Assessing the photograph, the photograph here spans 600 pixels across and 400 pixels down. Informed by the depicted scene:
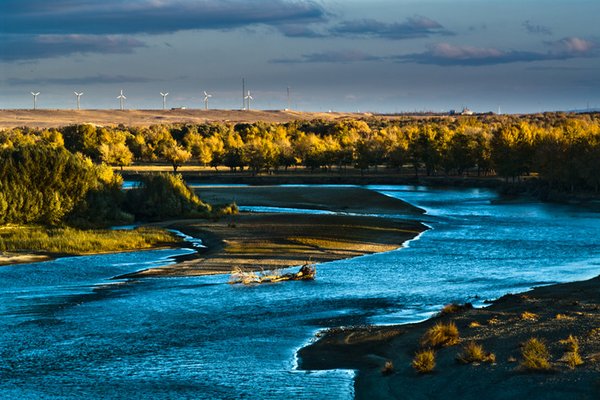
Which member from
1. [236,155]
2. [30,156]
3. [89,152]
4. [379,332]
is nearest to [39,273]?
[379,332]

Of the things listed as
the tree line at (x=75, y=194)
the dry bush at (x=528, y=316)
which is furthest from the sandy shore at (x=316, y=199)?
the dry bush at (x=528, y=316)

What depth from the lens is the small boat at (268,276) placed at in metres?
36.4

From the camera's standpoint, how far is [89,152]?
151 m

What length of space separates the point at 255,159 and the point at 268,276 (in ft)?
311

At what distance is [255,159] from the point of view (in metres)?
132

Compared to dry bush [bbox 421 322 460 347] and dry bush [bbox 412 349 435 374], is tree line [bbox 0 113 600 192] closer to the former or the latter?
dry bush [bbox 421 322 460 347]

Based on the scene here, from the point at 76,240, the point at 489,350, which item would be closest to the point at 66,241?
the point at 76,240

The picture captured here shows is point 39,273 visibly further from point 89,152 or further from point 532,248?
point 89,152

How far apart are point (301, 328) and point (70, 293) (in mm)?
10379

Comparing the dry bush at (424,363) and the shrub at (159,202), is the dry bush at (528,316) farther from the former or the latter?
the shrub at (159,202)

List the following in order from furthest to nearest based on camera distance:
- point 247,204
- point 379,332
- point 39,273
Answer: point 247,204, point 39,273, point 379,332

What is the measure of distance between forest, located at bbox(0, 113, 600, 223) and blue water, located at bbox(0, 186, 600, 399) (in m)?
14.8

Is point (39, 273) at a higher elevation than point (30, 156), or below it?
below

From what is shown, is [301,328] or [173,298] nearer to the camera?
[301,328]
